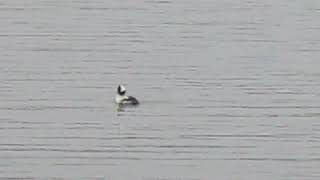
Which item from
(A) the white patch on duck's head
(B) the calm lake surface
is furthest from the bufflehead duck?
(B) the calm lake surface

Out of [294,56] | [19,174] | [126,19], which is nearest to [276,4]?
[126,19]

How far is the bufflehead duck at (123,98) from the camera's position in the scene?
2303cm

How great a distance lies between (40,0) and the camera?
32.8m

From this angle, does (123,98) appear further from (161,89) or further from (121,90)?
(161,89)

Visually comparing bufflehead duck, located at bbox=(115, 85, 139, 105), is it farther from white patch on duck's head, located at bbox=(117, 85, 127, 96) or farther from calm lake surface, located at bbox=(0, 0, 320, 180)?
calm lake surface, located at bbox=(0, 0, 320, 180)

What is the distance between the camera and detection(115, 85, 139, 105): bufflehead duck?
23.0 m

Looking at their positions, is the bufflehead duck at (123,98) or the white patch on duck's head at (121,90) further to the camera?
the white patch on duck's head at (121,90)

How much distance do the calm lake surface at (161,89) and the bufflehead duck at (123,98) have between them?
139 mm

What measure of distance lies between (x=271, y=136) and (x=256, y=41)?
665cm

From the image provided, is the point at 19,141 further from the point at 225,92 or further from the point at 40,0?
the point at 40,0

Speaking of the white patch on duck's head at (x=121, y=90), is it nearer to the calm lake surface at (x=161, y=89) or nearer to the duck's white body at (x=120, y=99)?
the duck's white body at (x=120, y=99)

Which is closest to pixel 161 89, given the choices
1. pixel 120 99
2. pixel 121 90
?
pixel 121 90

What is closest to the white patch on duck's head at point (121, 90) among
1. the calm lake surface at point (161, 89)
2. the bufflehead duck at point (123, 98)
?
the bufflehead duck at point (123, 98)

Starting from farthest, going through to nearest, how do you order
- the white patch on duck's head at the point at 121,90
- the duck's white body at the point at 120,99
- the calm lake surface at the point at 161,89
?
the white patch on duck's head at the point at 121,90 < the duck's white body at the point at 120,99 < the calm lake surface at the point at 161,89
